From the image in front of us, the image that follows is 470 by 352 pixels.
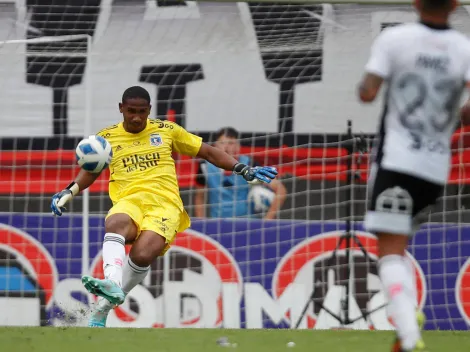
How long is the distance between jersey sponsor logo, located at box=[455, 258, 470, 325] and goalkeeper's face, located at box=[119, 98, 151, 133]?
3.90 m

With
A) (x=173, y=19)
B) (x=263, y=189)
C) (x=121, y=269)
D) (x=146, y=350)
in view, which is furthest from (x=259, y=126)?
(x=146, y=350)

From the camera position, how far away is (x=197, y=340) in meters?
7.54

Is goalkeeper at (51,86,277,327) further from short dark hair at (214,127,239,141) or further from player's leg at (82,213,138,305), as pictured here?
short dark hair at (214,127,239,141)

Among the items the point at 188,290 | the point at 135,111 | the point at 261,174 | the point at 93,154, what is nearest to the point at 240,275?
the point at 188,290

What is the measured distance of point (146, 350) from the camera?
6875 millimetres

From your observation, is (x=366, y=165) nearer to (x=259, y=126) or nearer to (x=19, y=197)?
(x=259, y=126)

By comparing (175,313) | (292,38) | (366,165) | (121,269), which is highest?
(292,38)

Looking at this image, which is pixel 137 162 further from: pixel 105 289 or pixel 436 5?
pixel 436 5

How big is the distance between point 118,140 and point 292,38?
113 inches

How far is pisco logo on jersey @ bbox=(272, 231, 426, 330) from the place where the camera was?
416 inches

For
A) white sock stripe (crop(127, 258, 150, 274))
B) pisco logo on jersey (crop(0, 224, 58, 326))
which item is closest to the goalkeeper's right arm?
white sock stripe (crop(127, 258, 150, 274))

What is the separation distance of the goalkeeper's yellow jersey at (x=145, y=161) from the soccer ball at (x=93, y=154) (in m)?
0.68

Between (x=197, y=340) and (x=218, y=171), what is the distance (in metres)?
3.73

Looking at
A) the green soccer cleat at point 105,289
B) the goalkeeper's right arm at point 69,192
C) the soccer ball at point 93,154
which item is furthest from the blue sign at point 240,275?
the green soccer cleat at point 105,289
